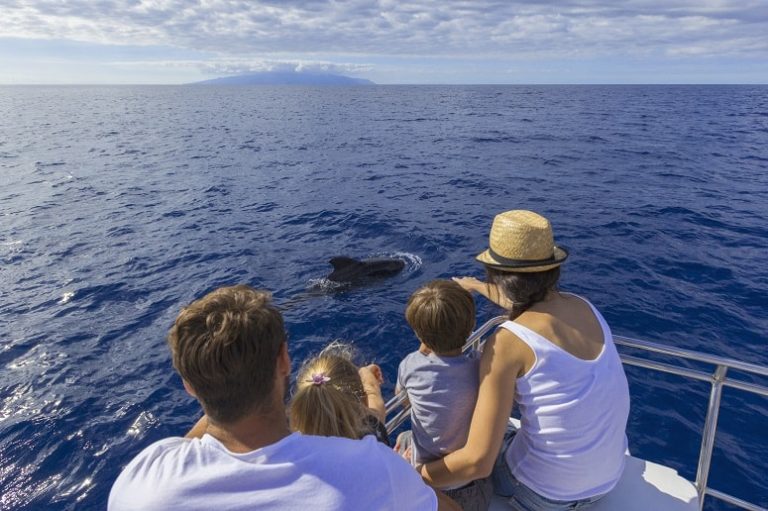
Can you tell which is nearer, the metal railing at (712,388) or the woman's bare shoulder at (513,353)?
the woman's bare shoulder at (513,353)

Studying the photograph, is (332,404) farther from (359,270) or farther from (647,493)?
(359,270)

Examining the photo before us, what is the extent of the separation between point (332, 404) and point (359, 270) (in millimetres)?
11973

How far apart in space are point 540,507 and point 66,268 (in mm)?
17121

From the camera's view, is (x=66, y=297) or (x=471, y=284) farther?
(x=66, y=297)

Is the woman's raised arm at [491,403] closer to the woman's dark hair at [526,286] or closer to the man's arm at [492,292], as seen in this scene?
the woman's dark hair at [526,286]

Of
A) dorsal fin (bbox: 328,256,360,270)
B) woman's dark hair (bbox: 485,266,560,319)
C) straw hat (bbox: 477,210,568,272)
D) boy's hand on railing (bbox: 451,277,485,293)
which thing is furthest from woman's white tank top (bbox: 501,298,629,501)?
dorsal fin (bbox: 328,256,360,270)

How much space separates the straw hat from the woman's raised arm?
0.48m

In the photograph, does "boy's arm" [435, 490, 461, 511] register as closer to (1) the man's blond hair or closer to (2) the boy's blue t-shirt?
→ (2) the boy's blue t-shirt

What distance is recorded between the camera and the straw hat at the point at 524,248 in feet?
10.6

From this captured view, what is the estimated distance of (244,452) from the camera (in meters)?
2.08

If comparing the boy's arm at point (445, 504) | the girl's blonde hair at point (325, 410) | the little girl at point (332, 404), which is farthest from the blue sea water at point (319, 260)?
the girl's blonde hair at point (325, 410)

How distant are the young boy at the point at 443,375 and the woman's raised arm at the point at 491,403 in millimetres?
206

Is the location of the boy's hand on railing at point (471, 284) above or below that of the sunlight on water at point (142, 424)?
above

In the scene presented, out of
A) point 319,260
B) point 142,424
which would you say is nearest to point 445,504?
point 142,424
